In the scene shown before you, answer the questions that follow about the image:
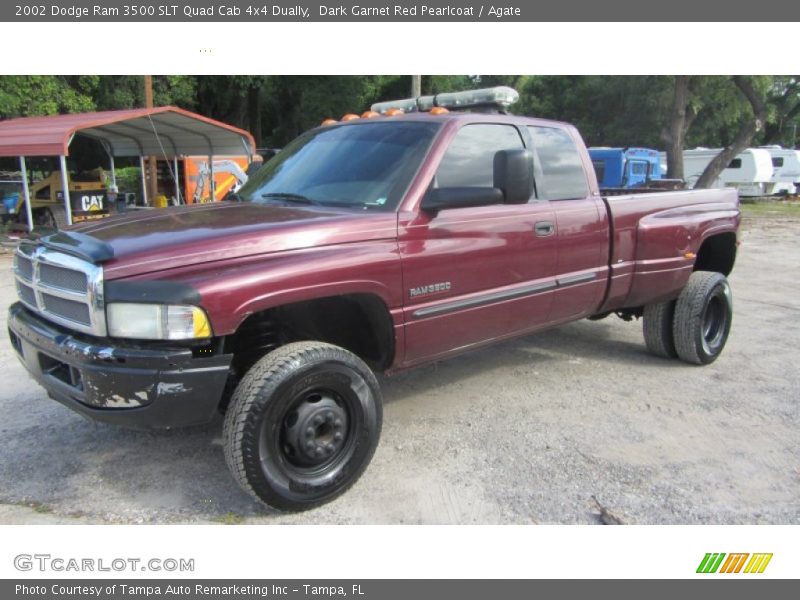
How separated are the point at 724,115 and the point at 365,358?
25.0 metres

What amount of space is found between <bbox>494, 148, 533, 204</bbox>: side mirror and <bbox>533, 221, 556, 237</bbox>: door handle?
518 mm

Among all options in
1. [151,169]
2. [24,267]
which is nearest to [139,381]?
[24,267]

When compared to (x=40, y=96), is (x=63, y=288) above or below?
below

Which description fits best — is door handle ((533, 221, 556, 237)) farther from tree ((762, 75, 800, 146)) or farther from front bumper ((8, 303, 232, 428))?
tree ((762, 75, 800, 146))

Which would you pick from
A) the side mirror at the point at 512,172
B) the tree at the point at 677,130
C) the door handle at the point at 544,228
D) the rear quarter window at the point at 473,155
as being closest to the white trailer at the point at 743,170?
the tree at the point at 677,130

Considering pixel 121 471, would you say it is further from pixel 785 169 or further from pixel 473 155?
pixel 785 169

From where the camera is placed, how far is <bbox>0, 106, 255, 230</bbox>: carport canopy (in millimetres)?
11594

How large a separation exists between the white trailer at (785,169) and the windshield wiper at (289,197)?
32.6 metres

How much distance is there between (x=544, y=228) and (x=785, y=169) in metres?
32.7

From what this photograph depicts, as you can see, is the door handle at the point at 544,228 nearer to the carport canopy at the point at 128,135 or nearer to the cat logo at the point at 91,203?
the carport canopy at the point at 128,135

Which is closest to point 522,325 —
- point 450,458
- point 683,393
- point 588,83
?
point 450,458

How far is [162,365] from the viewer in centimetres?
259

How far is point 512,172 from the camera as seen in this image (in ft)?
11.2

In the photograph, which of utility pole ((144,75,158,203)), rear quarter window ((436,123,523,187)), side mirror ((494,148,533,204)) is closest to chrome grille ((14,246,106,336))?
rear quarter window ((436,123,523,187))
